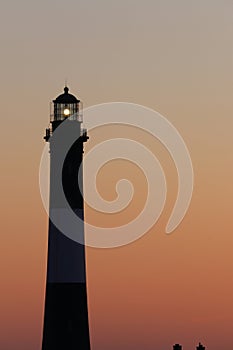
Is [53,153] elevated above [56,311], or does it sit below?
above

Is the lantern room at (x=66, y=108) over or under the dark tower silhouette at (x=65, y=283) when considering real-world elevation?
over

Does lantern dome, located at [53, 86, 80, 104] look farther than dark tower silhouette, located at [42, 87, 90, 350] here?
Yes

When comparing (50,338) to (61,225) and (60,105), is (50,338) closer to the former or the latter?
(61,225)

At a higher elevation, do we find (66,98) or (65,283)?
(66,98)

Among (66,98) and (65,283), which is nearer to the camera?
(65,283)

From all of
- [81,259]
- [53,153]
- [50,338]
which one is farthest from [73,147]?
[50,338]

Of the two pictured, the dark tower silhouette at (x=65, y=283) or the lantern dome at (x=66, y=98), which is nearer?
the dark tower silhouette at (x=65, y=283)

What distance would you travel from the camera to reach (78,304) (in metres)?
41.8

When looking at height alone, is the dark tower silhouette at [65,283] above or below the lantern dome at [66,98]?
below

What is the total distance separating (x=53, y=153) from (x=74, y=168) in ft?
3.34

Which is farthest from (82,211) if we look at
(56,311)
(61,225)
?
(56,311)

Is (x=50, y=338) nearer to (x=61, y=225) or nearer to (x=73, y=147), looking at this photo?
(x=61, y=225)

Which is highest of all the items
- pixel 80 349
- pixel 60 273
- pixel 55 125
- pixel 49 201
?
pixel 55 125

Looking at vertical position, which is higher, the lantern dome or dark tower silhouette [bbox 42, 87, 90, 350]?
the lantern dome
